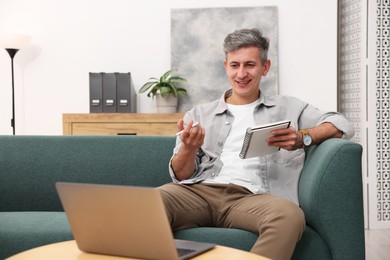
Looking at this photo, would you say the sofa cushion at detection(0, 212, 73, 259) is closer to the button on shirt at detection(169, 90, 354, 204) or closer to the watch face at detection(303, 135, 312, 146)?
the button on shirt at detection(169, 90, 354, 204)

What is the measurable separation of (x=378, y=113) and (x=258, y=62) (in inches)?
89.7

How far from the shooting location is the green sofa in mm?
2387

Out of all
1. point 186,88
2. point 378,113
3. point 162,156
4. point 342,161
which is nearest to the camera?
point 342,161

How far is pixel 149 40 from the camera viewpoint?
5254 millimetres

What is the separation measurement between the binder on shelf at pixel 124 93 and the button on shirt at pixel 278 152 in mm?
2100

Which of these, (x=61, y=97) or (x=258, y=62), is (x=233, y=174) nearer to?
(x=258, y=62)

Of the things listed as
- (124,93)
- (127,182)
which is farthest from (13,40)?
(127,182)

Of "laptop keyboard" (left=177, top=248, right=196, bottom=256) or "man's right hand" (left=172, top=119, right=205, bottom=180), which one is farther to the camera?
"man's right hand" (left=172, top=119, right=205, bottom=180)

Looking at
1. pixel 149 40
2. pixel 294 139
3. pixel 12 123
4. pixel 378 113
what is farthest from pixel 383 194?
pixel 12 123

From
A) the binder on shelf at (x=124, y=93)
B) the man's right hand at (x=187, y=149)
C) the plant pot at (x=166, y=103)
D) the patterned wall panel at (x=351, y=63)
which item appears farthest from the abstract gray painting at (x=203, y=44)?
the man's right hand at (x=187, y=149)

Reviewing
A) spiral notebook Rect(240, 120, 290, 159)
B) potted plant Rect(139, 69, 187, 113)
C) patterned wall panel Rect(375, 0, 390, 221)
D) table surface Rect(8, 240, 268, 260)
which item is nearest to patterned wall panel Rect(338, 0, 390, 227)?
patterned wall panel Rect(375, 0, 390, 221)

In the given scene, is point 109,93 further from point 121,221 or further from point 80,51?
point 121,221

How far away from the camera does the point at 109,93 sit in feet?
16.3

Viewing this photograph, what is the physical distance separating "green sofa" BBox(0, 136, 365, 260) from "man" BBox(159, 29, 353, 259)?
0.09 metres
